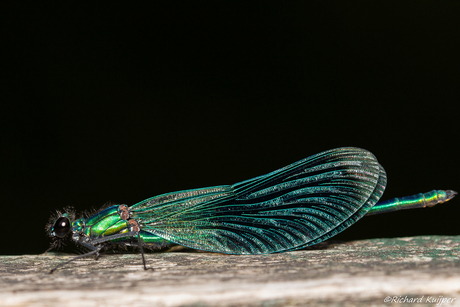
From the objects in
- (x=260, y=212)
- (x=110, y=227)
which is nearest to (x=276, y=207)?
(x=260, y=212)

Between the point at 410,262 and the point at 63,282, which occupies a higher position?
the point at 63,282

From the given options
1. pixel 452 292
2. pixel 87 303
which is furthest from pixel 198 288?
pixel 452 292

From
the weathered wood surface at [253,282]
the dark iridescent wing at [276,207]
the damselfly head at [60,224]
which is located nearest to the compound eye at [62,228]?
the damselfly head at [60,224]

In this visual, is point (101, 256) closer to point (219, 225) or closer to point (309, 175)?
point (219, 225)

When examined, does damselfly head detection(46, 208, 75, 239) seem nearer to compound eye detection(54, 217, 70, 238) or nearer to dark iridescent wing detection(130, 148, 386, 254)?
compound eye detection(54, 217, 70, 238)

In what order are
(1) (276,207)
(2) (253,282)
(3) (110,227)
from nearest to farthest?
(2) (253,282)
(1) (276,207)
(3) (110,227)

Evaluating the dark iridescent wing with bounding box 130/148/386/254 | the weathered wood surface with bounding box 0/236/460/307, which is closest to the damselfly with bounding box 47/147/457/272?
the dark iridescent wing with bounding box 130/148/386/254

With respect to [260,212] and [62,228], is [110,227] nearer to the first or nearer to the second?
[62,228]
